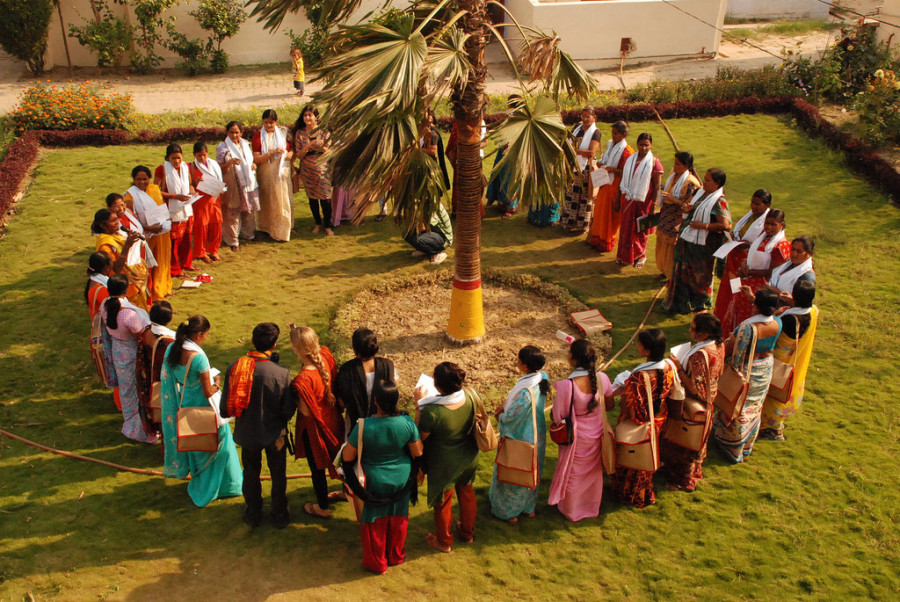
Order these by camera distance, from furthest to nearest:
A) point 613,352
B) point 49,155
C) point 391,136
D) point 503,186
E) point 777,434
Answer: point 49,155 → point 503,186 → point 613,352 → point 777,434 → point 391,136

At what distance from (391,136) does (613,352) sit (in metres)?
3.66

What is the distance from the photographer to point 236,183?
10422mm

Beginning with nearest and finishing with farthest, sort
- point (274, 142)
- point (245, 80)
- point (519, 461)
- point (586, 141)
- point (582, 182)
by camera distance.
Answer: point (519, 461) < point (274, 142) < point (586, 141) < point (582, 182) < point (245, 80)

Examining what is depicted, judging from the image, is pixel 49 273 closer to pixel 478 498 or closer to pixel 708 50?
pixel 478 498

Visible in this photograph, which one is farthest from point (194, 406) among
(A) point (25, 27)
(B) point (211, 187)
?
(A) point (25, 27)

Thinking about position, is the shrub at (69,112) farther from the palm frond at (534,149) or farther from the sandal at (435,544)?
the sandal at (435,544)

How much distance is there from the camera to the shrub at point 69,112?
1422cm

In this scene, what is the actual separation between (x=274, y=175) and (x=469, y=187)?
3.94 meters

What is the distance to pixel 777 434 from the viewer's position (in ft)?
23.1

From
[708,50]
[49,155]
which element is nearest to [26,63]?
[49,155]

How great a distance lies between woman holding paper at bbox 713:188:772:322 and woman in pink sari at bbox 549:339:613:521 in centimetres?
298

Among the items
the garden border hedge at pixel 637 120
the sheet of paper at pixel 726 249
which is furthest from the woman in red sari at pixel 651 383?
the garden border hedge at pixel 637 120

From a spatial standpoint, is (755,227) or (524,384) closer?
(524,384)

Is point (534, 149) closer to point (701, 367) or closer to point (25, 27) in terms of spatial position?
point (701, 367)
